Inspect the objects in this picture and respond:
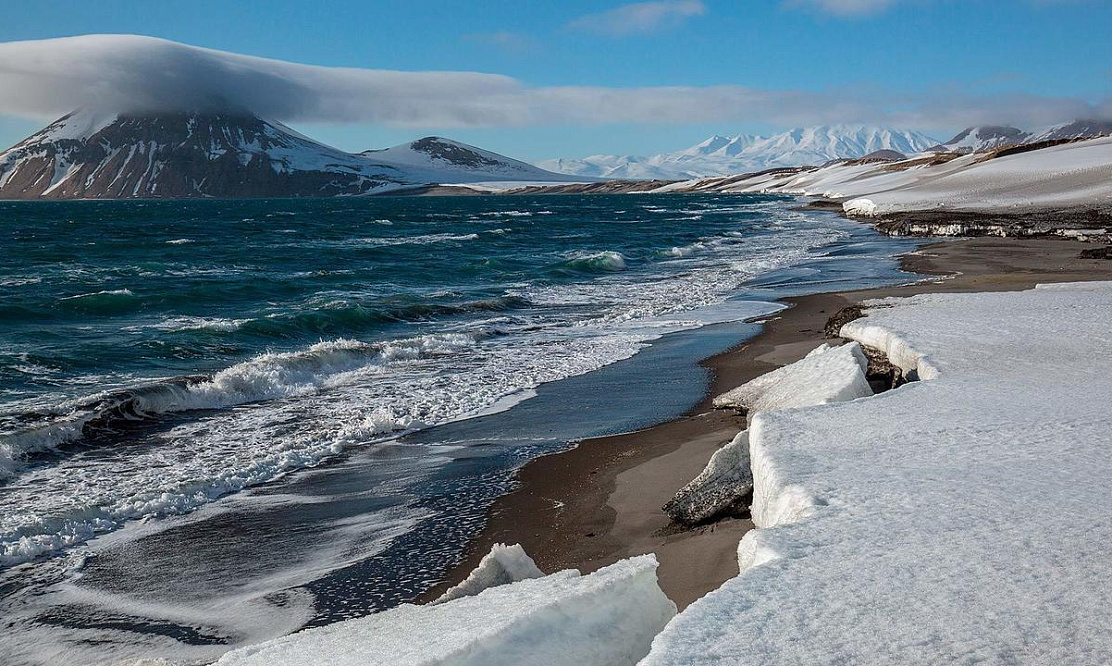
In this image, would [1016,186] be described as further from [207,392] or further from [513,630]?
[513,630]

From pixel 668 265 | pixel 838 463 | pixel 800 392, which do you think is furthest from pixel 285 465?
pixel 668 265

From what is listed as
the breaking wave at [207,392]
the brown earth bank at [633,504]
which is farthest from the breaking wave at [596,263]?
the brown earth bank at [633,504]

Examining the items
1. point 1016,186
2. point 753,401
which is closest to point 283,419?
point 753,401

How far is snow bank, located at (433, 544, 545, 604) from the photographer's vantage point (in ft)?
13.4

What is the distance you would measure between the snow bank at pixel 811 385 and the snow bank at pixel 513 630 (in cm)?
319

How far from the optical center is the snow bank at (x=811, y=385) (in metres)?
6.61

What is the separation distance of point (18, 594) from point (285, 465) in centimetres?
278

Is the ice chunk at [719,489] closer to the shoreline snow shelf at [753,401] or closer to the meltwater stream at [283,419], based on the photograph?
the shoreline snow shelf at [753,401]

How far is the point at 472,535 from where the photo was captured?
6.25 meters

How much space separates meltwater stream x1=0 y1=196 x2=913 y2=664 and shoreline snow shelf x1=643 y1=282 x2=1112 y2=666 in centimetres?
259

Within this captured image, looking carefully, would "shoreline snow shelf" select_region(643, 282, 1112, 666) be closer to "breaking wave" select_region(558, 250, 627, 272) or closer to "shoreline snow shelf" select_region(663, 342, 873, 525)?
"shoreline snow shelf" select_region(663, 342, 873, 525)

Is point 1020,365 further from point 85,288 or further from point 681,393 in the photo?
point 85,288

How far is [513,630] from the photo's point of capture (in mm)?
3047

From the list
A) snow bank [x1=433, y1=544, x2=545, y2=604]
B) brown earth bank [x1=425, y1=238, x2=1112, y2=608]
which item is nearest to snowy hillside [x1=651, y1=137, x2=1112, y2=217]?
brown earth bank [x1=425, y1=238, x2=1112, y2=608]
